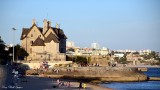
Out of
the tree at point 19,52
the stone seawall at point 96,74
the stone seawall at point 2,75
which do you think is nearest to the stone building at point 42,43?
the tree at point 19,52

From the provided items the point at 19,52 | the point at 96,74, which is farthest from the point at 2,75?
the point at 19,52

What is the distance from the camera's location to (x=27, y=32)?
354 feet

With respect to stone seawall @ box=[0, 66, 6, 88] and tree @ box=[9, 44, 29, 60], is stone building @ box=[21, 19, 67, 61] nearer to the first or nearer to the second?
tree @ box=[9, 44, 29, 60]

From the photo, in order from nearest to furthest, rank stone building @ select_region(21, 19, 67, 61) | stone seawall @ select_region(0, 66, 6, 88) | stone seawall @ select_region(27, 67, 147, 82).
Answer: stone seawall @ select_region(0, 66, 6, 88)
stone seawall @ select_region(27, 67, 147, 82)
stone building @ select_region(21, 19, 67, 61)

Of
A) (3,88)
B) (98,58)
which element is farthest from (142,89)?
→ (98,58)

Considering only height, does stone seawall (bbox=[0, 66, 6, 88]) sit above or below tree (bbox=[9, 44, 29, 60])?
below

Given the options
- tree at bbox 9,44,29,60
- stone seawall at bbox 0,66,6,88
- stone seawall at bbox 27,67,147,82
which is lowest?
stone seawall at bbox 0,66,6,88

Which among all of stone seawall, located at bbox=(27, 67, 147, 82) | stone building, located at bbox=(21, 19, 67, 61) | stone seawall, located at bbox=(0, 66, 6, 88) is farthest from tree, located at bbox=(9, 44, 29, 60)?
stone seawall, located at bbox=(0, 66, 6, 88)

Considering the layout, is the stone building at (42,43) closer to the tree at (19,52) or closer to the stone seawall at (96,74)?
the tree at (19,52)

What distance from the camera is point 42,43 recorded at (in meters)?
106

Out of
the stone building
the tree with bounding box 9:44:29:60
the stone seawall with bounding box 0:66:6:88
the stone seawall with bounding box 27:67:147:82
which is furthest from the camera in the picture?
the stone building

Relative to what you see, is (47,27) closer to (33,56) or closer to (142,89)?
(33,56)

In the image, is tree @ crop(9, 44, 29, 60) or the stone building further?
the stone building

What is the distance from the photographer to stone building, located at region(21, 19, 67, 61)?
105 meters
